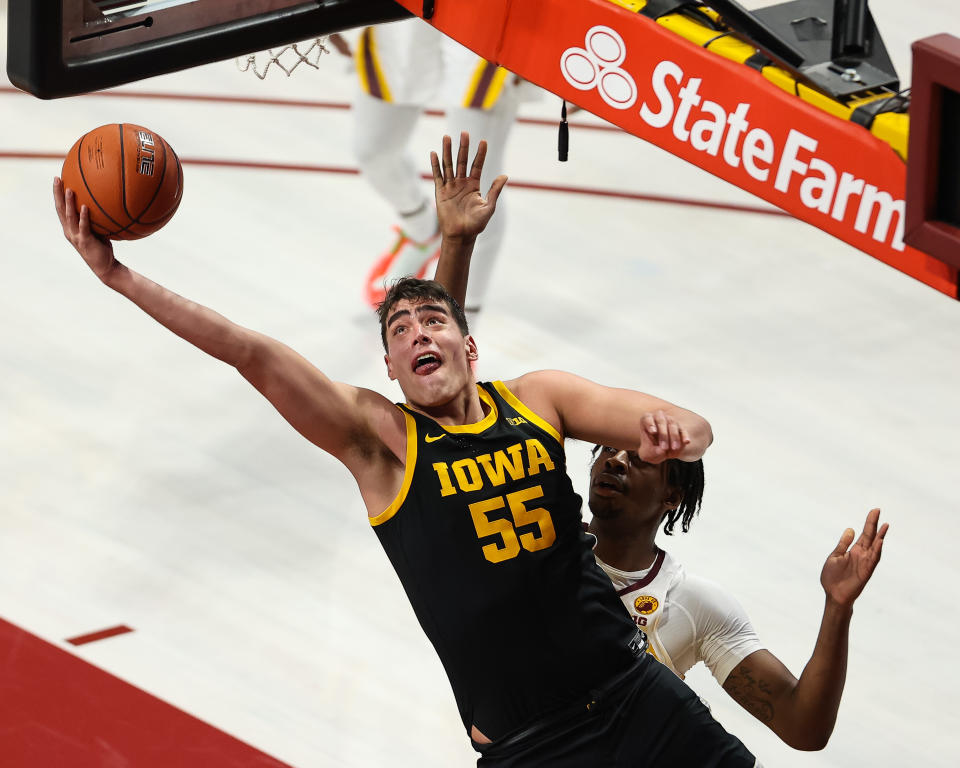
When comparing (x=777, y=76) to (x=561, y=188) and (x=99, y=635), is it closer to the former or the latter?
(x=99, y=635)

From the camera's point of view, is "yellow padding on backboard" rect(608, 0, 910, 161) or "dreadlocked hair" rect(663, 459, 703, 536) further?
"dreadlocked hair" rect(663, 459, 703, 536)

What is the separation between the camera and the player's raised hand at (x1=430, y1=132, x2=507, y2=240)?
11.7 feet

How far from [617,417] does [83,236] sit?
122cm

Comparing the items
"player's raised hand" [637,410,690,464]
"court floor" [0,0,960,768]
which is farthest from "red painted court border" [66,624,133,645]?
"player's raised hand" [637,410,690,464]

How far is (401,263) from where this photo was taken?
6.50m

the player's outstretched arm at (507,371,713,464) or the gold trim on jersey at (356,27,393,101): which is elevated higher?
the gold trim on jersey at (356,27,393,101)

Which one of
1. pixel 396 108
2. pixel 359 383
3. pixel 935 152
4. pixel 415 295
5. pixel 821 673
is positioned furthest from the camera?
pixel 396 108

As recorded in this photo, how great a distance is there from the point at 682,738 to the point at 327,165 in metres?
5.30

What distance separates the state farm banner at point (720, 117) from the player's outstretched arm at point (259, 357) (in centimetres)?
83

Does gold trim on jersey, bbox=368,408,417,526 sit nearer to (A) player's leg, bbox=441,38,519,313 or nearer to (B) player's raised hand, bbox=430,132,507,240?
(B) player's raised hand, bbox=430,132,507,240

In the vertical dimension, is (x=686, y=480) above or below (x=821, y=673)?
above

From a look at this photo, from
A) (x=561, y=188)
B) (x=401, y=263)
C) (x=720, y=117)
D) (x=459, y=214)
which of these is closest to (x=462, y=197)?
(x=459, y=214)

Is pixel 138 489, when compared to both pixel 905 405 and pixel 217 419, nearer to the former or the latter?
pixel 217 419

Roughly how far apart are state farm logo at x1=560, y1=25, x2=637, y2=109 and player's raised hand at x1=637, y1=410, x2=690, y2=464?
26.5 inches
